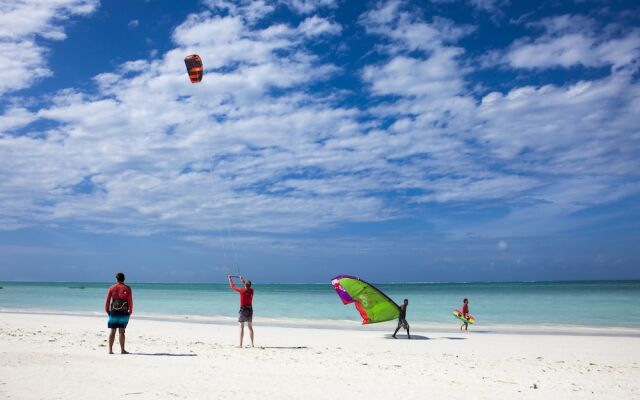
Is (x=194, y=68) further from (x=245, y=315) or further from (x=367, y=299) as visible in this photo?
(x=367, y=299)

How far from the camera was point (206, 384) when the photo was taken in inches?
252

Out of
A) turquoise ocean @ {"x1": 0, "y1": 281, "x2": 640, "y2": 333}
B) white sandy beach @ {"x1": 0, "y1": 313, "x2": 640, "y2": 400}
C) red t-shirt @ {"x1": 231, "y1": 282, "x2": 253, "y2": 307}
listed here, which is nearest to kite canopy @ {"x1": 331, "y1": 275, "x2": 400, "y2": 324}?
white sandy beach @ {"x1": 0, "y1": 313, "x2": 640, "y2": 400}

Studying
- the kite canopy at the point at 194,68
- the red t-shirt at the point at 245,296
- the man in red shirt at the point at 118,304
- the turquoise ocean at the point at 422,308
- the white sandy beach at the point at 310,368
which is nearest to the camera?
the white sandy beach at the point at 310,368

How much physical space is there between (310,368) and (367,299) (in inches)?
236

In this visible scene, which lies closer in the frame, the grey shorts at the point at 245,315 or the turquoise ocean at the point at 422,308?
the grey shorts at the point at 245,315

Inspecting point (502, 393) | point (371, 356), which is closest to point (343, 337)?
point (371, 356)

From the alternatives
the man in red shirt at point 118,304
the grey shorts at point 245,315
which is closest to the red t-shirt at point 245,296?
the grey shorts at point 245,315

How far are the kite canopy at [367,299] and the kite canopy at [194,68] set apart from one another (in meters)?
6.79

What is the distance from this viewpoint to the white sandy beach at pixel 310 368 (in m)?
6.14

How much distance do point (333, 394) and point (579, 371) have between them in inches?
192

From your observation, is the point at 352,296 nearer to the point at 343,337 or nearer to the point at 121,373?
the point at 343,337

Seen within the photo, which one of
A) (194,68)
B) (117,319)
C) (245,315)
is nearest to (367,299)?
(245,315)

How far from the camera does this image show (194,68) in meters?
13.3

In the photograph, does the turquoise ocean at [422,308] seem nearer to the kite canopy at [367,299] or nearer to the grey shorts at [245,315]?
the kite canopy at [367,299]
